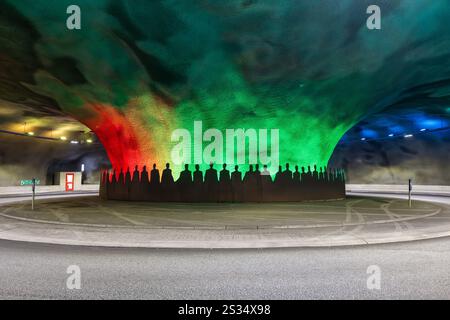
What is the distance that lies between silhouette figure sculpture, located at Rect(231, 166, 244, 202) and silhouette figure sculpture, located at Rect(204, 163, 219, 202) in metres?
0.84

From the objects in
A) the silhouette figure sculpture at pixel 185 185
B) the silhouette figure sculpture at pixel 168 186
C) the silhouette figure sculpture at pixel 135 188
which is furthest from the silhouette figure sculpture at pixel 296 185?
the silhouette figure sculpture at pixel 135 188

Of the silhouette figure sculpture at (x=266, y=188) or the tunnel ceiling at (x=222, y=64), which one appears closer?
the tunnel ceiling at (x=222, y=64)

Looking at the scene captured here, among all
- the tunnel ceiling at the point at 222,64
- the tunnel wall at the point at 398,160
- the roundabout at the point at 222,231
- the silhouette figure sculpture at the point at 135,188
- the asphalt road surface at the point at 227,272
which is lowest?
the asphalt road surface at the point at 227,272

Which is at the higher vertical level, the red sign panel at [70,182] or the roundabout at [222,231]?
the red sign panel at [70,182]

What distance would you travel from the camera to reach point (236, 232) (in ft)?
31.3

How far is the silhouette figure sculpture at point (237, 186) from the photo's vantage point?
19469 millimetres

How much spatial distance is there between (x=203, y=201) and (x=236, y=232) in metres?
10.1

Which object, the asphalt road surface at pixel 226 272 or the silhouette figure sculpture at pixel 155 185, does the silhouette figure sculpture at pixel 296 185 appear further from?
the asphalt road surface at pixel 226 272

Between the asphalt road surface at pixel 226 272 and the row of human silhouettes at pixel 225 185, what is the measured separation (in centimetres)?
1152

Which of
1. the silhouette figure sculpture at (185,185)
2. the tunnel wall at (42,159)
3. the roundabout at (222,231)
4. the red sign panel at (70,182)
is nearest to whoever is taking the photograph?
the roundabout at (222,231)

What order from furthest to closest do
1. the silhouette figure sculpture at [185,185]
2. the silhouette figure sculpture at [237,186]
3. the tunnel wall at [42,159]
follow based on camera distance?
1. the tunnel wall at [42,159]
2. the silhouette figure sculpture at [185,185]
3. the silhouette figure sculpture at [237,186]
